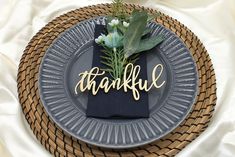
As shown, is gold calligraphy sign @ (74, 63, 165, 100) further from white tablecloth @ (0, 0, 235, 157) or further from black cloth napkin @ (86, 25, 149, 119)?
white tablecloth @ (0, 0, 235, 157)

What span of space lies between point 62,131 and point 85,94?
0.24 feet

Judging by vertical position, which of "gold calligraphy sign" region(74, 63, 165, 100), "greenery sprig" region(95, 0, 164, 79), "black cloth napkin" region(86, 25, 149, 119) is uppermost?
"greenery sprig" region(95, 0, 164, 79)

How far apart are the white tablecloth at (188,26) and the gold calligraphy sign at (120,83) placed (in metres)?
0.12

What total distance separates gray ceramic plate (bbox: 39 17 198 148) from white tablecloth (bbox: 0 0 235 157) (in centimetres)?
7

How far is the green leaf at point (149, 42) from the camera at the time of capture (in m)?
0.73

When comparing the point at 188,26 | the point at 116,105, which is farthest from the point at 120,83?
the point at 188,26

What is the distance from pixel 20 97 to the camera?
0.71 m

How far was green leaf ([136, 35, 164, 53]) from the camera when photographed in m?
0.73

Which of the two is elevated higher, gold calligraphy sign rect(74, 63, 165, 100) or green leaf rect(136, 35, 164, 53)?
green leaf rect(136, 35, 164, 53)

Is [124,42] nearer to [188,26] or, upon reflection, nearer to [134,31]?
[134,31]

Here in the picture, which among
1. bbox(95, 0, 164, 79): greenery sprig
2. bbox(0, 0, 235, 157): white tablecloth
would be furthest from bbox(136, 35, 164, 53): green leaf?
bbox(0, 0, 235, 157): white tablecloth

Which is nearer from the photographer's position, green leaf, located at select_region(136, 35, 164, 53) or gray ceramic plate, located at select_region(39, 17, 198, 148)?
gray ceramic plate, located at select_region(39, 17, 198, 148)

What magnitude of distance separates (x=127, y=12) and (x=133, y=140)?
30cm

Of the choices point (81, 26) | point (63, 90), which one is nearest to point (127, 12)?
point (81, 26)
